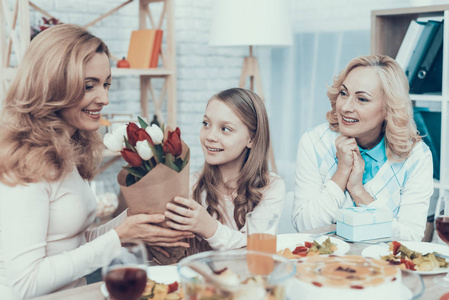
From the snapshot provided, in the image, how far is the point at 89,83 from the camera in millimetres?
1489

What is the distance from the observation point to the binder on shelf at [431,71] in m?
2.83

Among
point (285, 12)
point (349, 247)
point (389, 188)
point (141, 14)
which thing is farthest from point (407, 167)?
point (141, 14)

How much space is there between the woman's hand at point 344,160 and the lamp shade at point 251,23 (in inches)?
56.5

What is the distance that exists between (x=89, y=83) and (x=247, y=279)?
80cm

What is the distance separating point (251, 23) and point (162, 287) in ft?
8.25

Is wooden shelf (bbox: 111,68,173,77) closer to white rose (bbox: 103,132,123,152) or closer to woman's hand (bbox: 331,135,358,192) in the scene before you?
woman's hand (bbox: 331,135,358,192)

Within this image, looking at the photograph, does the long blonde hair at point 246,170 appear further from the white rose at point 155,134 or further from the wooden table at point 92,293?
the wooden table at point 92,293

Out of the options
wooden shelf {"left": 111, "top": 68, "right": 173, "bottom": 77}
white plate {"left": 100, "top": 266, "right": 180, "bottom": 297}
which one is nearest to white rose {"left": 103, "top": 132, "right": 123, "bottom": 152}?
white plate {"left": 100, "top": 266, "right": 180, "bottom": 297}

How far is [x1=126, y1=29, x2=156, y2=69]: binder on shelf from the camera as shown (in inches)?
134

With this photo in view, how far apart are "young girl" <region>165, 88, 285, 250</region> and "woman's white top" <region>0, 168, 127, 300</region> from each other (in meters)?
0.62

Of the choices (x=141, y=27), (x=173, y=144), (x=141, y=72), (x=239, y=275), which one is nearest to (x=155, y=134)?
(x=173, y=144)

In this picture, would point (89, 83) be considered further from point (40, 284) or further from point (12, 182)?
point (40, 284)

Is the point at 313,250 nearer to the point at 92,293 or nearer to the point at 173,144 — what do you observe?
the point at 173,144

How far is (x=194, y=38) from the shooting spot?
4176mm
